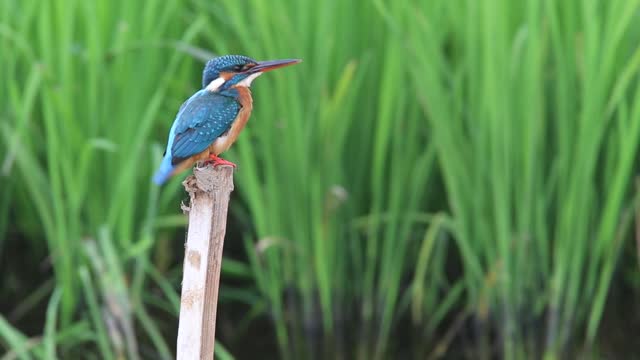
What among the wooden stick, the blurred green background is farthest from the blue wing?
the blurred green background

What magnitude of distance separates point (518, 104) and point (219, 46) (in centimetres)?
72

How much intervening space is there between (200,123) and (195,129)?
0.04ft

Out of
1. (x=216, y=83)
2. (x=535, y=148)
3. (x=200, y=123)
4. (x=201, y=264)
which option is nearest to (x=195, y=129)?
(x=200, y=123)

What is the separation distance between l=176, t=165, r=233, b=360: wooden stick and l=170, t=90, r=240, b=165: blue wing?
0.53 feet

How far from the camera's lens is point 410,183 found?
279cm

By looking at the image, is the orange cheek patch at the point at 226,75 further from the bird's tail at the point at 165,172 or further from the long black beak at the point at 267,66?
the bird's tail at the point at 165,172

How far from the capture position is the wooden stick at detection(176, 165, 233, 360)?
4.67ft

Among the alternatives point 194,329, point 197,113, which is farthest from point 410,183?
point 194,329

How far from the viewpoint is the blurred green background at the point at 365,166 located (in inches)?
100.0

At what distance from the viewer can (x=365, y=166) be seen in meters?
2.84

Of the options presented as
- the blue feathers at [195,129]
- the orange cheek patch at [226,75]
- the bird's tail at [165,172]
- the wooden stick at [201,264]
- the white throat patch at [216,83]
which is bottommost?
the wooden stick at [201,264]

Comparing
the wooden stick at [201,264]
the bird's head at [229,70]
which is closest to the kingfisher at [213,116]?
the bird's head at [229,70]

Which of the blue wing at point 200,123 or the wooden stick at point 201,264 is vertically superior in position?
the blue wing at point 200,123

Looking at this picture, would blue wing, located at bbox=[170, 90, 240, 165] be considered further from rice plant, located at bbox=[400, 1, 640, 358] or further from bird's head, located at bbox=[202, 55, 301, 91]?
rice plant, located at bbox=[400, 1, 640, 358]
